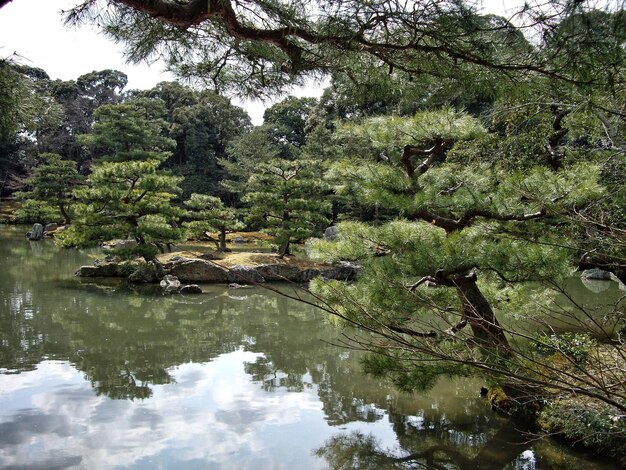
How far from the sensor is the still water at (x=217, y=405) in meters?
2.91

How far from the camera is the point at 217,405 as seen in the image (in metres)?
3.64

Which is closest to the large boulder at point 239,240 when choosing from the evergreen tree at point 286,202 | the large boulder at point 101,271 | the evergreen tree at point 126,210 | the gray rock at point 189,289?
the evergreen tree at point 286,202

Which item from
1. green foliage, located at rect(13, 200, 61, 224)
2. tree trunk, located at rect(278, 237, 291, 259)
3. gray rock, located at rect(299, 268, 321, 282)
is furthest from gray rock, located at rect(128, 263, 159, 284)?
green foliage, located at rect(13, 200, 61, 224)

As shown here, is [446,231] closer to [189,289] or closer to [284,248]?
[189,289]

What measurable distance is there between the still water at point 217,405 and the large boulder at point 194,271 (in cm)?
255

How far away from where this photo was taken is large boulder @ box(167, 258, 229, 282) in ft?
29.2

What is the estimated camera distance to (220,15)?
205cm

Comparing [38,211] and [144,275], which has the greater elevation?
[38,211]

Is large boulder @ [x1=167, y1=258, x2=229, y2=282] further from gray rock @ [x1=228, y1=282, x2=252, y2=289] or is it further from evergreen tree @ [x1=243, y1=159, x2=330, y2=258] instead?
evergreen tree @ [x1=243, y1=159, x2=330, y2=258]

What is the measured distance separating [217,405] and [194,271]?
5.53 meters

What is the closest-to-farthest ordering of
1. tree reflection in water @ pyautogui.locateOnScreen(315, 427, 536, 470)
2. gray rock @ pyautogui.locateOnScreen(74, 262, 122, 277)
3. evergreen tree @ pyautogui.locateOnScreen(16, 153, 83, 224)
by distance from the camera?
tree reflection in water @ pyautogui.locateOnScreen(315, 427, 536, 470)
gray rock @ pyautogui.locateOnScreen(74, 262, 122, 277)
evergreen tree @ pyautogui.locateOnScreen(16, 153, 83, 224)

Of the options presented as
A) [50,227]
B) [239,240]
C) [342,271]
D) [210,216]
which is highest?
[50,227]

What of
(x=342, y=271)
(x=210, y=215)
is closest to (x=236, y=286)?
(x=342, y=271)

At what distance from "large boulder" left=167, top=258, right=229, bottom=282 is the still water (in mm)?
2553
